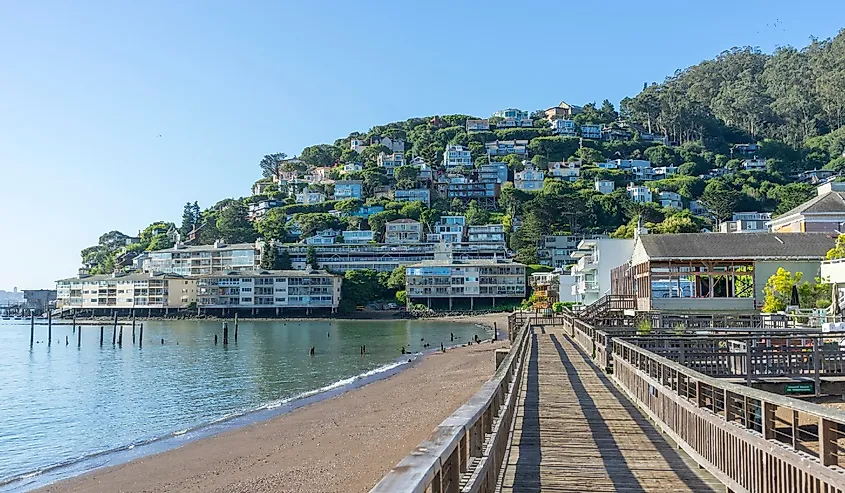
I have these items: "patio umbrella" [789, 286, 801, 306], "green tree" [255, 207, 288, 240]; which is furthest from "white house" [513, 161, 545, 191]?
"patio umbrella" [789, 286, 801, 306]

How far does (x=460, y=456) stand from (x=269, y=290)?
401ft

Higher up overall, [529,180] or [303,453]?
[529,180]

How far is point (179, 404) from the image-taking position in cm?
3167

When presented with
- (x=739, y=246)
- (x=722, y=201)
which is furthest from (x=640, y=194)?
(x=739, y=246)

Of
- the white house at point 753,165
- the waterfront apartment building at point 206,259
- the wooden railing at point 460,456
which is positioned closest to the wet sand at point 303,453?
the wooden railing at point 460,456

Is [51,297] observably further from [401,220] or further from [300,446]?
[300,446]

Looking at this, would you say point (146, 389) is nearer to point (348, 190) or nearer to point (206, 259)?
point (206, 259)


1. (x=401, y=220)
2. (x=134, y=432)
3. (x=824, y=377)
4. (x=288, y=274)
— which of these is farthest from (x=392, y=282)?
(x=824, y=377)

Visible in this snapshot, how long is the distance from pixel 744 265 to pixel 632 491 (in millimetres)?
34722

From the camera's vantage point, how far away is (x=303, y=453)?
1945 centimetres

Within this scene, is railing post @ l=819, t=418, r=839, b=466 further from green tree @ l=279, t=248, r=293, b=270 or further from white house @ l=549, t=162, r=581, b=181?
white house @ l=549, t=162, r=581, b=181

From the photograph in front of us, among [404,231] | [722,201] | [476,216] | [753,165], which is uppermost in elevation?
[753,165]

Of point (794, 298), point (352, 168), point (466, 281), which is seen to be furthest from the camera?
point (352, 168)

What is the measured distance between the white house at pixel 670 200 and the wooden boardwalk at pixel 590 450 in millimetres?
144249
